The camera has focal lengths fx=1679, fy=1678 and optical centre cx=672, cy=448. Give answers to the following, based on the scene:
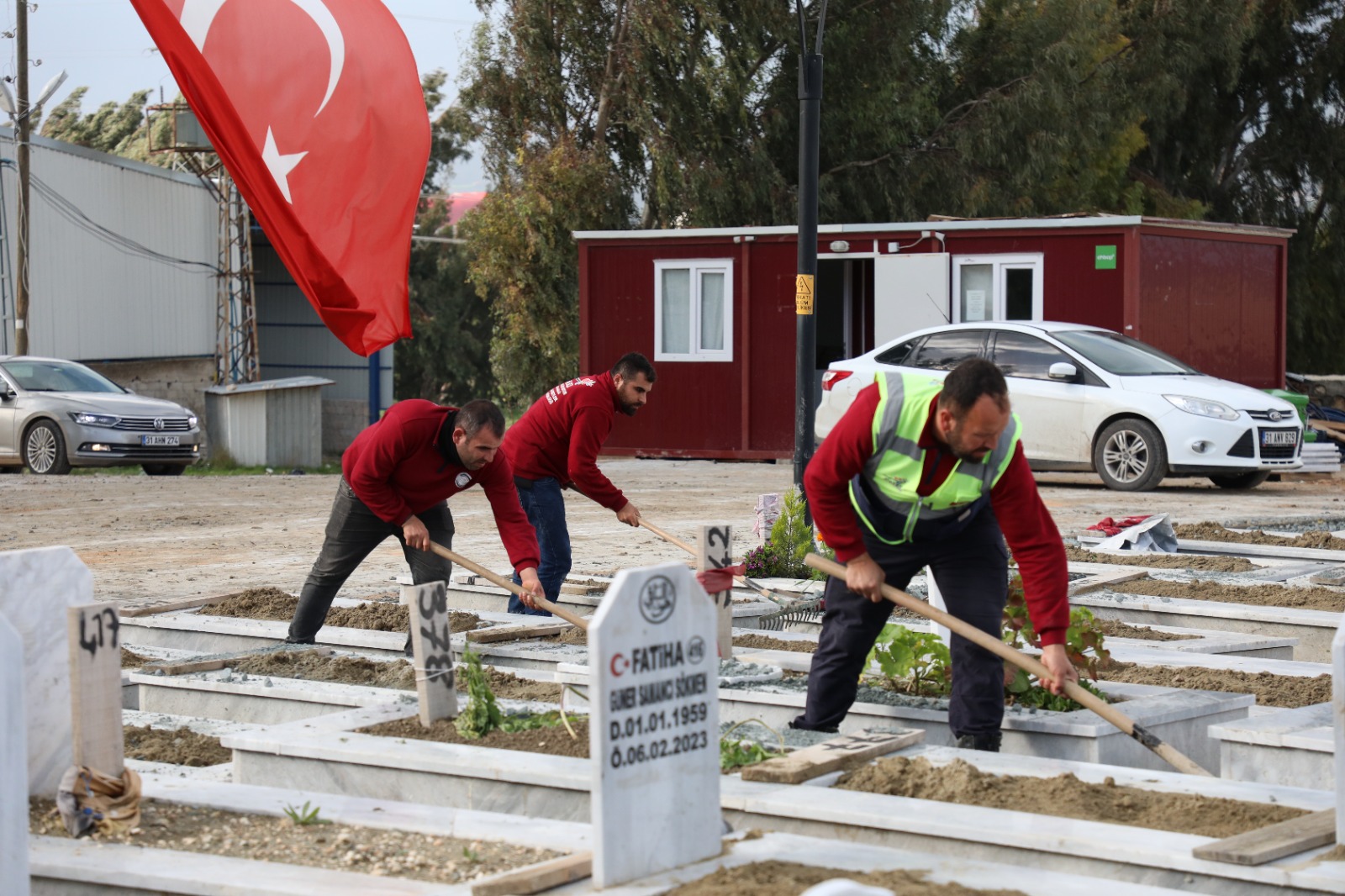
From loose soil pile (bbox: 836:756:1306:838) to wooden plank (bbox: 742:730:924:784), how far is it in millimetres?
66

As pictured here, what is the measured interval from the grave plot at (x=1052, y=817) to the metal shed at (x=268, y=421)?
2787cm

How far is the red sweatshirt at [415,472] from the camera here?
7824mm

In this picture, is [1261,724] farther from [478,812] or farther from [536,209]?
[536,209]

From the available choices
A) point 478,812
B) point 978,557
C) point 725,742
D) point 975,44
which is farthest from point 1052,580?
point 975,44

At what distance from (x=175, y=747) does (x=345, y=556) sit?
188cm

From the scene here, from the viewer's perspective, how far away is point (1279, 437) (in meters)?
17.0

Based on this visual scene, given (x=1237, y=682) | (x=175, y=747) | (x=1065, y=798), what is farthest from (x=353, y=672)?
(x=1237, y=682)

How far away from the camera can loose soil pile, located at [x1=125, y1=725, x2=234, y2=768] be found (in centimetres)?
636

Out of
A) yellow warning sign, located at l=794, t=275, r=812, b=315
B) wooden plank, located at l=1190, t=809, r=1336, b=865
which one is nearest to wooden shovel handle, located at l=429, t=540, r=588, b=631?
wooden plank, located at l=1190, t=809, r=1336, b=865

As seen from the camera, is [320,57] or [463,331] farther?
[463,331]

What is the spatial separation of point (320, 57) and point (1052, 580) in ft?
34.9

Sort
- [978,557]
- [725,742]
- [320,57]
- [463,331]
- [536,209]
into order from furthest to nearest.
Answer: [463,331] < [536,209] < [320,57] < [978,557] < [725,742]

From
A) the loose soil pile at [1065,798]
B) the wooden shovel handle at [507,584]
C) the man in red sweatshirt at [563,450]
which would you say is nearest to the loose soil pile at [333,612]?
the man in red sweatshirt at [563,450]

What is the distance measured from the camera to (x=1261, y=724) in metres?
6.20
